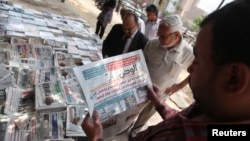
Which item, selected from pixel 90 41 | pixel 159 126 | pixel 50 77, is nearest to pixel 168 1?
pixel 90 41

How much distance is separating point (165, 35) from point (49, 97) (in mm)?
949

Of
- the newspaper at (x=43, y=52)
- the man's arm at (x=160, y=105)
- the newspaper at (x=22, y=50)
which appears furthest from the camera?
the newspaper at (x=43, y=52)

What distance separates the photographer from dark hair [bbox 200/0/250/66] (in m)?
0.40

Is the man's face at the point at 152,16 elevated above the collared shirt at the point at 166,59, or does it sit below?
below

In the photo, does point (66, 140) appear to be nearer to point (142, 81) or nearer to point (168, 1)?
point (142, 81)

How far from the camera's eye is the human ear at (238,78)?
1.32ft

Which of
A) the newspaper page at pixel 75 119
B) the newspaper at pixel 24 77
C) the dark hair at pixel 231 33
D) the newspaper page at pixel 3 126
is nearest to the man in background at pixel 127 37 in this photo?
the newspaper page at pixel 75 119

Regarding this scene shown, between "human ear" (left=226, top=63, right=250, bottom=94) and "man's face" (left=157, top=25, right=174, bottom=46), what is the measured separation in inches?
40.8

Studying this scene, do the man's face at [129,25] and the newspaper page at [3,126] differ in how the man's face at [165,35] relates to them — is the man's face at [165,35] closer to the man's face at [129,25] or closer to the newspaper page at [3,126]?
the man's face at [129,25]

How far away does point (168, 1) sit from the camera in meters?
14.3

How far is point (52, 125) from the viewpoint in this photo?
1465 mm

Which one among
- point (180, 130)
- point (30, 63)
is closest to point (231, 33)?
point (180, 130)

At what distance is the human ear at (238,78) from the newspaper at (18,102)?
4.62ft

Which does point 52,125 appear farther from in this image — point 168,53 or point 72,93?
point 168,53
